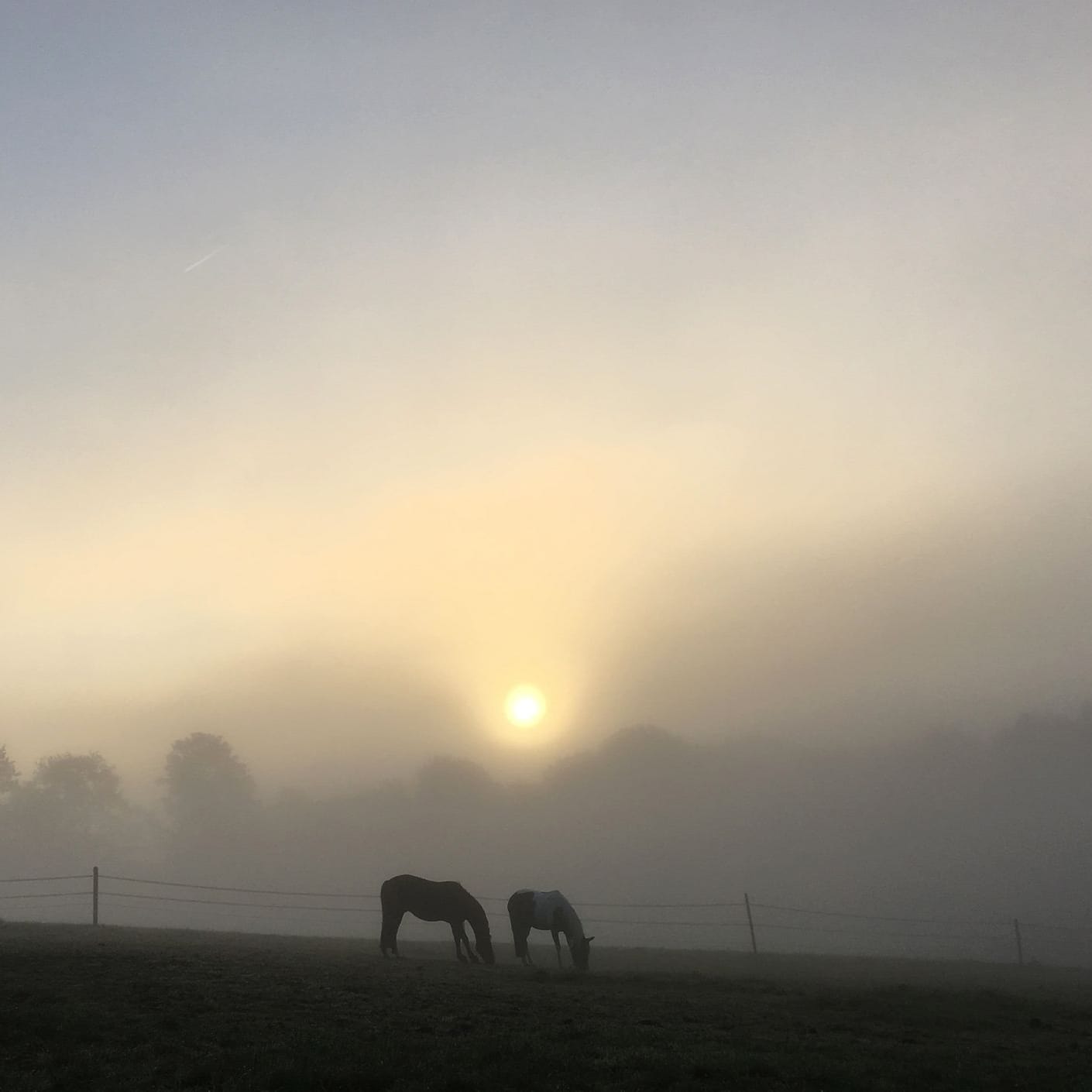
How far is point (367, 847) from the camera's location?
12781 cm

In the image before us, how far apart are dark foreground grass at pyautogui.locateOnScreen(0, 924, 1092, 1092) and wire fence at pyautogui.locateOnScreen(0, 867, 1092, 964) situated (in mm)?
43576

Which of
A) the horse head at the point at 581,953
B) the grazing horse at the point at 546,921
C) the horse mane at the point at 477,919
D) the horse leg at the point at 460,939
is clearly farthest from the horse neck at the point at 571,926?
the horse leg at the point at 460,939

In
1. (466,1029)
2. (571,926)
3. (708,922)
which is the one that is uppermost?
(466,1029)

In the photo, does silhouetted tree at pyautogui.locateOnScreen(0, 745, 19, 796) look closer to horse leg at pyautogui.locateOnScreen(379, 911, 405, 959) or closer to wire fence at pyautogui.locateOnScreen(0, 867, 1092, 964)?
wire fence at pyautogui.locateOnScreen(0, 867, 1092, 964)

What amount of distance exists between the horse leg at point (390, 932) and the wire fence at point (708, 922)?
114 ft

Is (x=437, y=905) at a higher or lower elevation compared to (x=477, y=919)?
higher

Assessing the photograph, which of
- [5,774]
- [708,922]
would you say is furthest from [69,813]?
[708,922]

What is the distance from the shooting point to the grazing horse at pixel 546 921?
31703 mm

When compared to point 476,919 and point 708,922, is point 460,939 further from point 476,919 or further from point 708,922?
point 708,922

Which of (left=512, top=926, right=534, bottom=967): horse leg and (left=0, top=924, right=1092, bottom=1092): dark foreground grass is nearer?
(left=0, top=924, right=1092, bottom=1092): dark foreground grass

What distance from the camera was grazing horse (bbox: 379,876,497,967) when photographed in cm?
3083

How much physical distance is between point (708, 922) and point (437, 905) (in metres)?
46.0

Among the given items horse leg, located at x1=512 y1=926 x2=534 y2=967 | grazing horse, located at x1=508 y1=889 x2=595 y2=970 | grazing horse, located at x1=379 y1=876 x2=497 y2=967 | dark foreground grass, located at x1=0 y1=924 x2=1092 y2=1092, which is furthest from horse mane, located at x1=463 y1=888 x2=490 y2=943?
dark foreground grass, located at x1=0 y1=924 x2=1092 y2=1092

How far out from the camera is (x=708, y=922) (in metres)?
70.1
